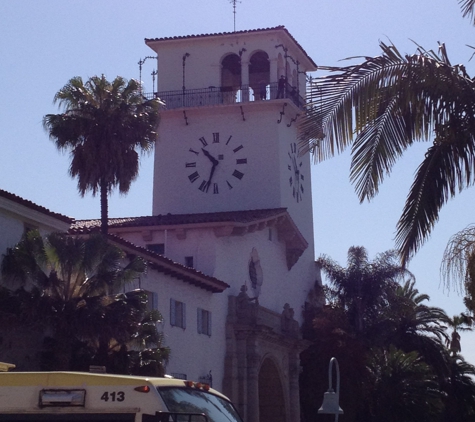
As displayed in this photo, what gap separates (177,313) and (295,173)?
17.4m

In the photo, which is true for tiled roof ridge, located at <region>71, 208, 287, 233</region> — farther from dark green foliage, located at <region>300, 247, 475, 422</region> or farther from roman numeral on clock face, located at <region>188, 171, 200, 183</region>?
dark green foliage, located at <region>300, 247, 475, 422</region>

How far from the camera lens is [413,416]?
46.4m

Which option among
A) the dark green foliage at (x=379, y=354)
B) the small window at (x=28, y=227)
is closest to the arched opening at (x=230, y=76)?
the dark green foliage at (x=379, y=354)

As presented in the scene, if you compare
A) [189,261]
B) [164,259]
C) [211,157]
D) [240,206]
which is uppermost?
[211,157]

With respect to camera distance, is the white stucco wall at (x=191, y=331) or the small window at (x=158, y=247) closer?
the white stucco wall at (x=191, y=331)

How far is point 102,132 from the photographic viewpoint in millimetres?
33375

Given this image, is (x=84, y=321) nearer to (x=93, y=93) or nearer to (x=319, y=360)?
(x=93, y=93)

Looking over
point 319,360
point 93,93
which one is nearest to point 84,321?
point 93,93

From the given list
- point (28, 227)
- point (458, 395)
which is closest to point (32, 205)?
point (28, 227)

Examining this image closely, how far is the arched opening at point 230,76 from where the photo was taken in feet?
163

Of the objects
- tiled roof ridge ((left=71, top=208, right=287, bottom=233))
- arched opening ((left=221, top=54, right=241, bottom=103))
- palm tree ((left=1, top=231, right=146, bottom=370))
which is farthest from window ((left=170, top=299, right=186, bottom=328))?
arched opening ((left=221, top=54, right=241, bottom=103))

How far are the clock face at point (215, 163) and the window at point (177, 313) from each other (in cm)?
1353

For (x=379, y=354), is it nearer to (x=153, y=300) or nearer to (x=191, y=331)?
(x=191, y=331)

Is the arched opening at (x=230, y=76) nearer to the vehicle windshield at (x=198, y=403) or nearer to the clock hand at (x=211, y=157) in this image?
the clock hand at (x=211, y=157)
